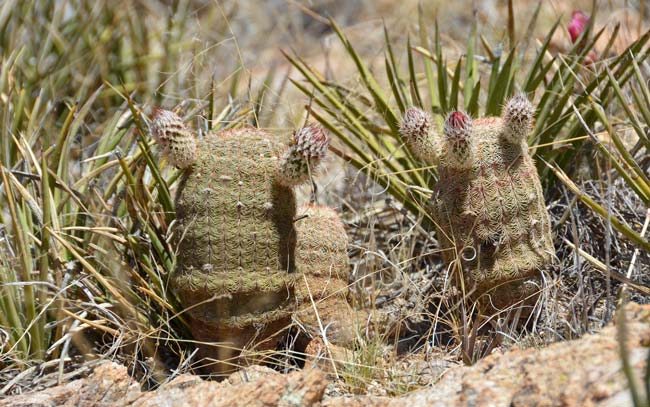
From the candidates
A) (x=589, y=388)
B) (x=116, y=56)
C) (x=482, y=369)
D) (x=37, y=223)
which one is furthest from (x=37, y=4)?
(x=589, y=388)

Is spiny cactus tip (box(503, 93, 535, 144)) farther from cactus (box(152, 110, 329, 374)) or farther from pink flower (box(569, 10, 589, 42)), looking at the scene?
pink flower (box(569, 10, 589, 42))

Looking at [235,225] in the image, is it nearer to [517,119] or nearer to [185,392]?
[185,392]

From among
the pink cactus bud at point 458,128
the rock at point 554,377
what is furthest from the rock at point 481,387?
the pink cactus bud at point 458,128

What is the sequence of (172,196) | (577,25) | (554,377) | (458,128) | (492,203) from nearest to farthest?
(554,377)
(458,128)
(492,203)
(172,196)
(577,25)

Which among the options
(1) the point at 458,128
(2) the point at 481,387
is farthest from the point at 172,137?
(2) the point at 481,387

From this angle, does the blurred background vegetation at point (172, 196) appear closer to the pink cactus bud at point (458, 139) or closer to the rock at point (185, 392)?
the rock at point (185, 392)

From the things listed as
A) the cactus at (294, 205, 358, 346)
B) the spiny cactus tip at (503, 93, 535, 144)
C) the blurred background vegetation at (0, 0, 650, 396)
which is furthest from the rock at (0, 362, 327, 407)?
the spiny cactus tip at (503, 93, 535, 144)
